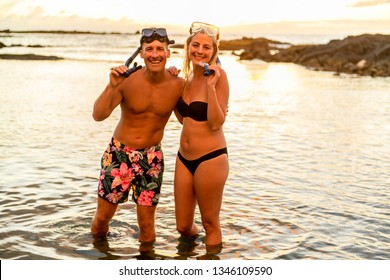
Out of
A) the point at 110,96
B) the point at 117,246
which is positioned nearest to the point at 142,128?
the point at 110,96

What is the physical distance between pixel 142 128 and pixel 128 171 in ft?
1.89

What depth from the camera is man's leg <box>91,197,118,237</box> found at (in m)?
6.68

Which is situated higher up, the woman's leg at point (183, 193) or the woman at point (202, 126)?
Answer: the woman at point (202, 126)

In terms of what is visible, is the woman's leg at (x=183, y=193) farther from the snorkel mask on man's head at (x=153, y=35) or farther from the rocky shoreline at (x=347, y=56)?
the rocky shoreline at (x=347, y=56)

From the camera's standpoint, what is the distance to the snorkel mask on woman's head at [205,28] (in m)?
6.05

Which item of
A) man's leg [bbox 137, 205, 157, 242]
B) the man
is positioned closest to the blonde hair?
the man

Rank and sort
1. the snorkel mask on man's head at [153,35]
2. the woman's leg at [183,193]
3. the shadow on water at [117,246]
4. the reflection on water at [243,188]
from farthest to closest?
the reflection on water at [243,188], the shadow on water at [117,246], the woman's leg at [183,193], the snorkel mask on man's head at [153,35]

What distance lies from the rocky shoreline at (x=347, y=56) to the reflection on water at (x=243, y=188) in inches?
991

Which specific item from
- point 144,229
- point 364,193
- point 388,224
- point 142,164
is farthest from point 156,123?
point 364,193

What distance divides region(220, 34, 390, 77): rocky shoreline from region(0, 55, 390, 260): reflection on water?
82.6 ft

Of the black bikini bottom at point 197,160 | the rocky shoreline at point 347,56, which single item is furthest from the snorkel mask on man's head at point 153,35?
the rocky shoreline at point 347,56

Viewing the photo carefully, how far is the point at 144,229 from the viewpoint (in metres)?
7.12

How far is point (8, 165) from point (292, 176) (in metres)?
6.37

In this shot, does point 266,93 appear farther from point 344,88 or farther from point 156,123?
point 156,123
